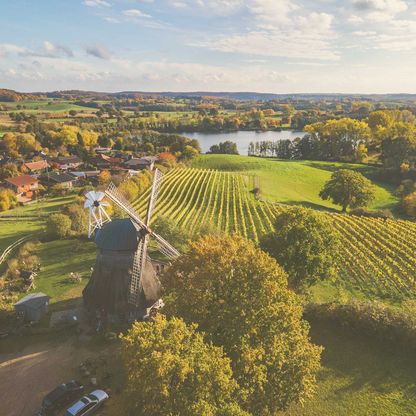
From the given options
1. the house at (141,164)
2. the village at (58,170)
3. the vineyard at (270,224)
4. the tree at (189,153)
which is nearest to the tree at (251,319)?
the vineyard at (270,224)

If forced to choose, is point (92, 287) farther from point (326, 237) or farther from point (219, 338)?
point (326, 237)

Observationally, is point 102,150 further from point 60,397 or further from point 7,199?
point 60,397

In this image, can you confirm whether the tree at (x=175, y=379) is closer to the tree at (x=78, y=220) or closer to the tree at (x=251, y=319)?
the tree at (x=251, y=319)

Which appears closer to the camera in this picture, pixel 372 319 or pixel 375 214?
pixel 372 319

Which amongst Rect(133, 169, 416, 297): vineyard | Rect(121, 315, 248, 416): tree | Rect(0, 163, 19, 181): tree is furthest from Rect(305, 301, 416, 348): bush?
Rect(0, 163, 19, 181): tree

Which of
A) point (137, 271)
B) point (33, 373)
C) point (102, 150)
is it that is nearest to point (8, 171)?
point (102, 150)

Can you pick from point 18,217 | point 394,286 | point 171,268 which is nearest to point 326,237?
point 394,286
